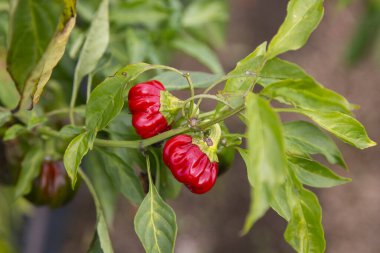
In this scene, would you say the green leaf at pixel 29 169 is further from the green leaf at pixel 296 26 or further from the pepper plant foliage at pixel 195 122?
the green leaf at pixel 296 26

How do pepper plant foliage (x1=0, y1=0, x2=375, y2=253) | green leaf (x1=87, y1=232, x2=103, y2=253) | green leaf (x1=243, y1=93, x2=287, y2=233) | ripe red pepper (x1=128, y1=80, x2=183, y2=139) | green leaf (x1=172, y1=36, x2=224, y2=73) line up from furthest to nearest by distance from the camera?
1. green leaf (x1=172, y1=36, x2=224, y2=73)
2. green leaf (x1=87, y1=232, x2=103, y2=253)
3. ripe red pepper (x1=128, y1=80, x2=183, y2=139)
4. pepper plant foliage (x1=0, y1=0, x2=375, y2=253)
5. green leaf (x1=243, y1=93, x2=287, y2=233)

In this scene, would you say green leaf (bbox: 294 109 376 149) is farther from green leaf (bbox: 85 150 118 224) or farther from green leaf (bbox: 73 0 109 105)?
green leaf (bbox: 85 150 118 224)

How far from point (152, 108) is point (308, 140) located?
22 cm

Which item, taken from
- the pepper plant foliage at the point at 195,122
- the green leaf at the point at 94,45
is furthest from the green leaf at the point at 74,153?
the green leaf at the point at 94,45

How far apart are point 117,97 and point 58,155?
1.20ft

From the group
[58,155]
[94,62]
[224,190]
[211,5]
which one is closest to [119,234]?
[224,190]

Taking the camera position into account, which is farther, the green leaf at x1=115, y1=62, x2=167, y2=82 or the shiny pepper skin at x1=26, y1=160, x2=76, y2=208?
the shiny pepper skin at x1=26, y1=160, x2=76, y2=208

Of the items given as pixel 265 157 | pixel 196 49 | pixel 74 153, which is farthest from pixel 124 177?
pixel 196 49

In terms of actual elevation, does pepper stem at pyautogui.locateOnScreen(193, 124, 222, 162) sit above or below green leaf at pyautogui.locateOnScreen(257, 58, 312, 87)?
below

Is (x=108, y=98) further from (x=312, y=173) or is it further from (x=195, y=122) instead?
(x=312, y=173)

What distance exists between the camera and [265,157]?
1.68 feet

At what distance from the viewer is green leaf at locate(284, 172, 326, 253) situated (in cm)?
68

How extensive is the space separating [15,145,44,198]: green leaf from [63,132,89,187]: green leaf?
0.28 m

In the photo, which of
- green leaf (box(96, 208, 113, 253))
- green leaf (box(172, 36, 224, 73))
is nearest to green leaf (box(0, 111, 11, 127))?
green leaf (box(96, 208, 113, 253))
